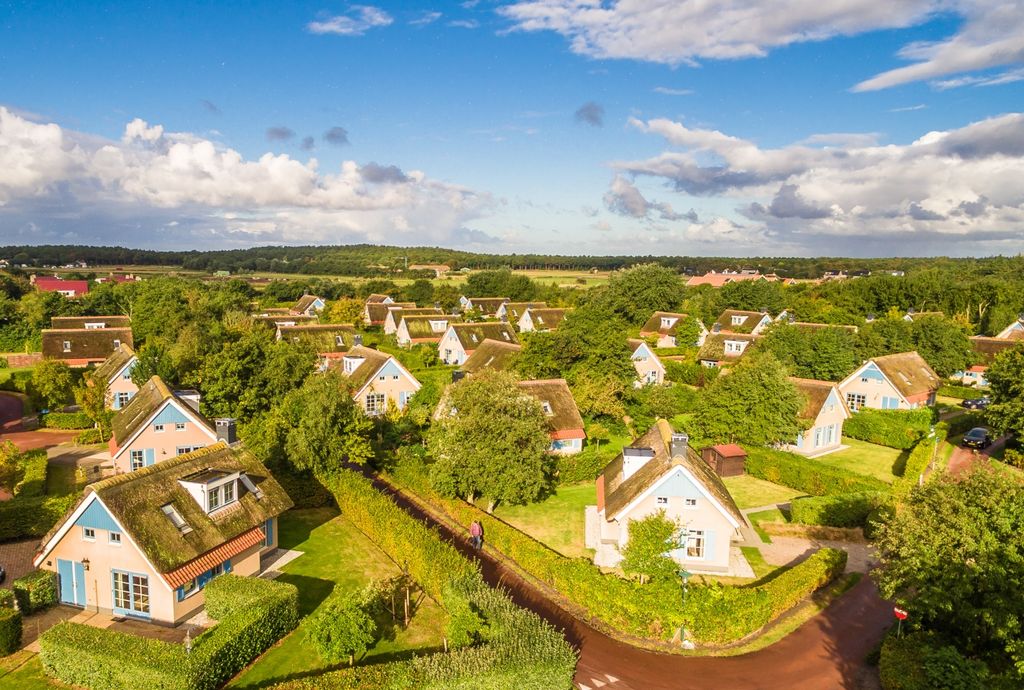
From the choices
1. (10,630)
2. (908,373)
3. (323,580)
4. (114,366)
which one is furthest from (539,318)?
(10,630)

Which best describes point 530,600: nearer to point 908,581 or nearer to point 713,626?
point 713,626

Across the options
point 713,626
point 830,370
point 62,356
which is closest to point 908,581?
point 713,626

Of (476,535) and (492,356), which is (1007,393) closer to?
(476,535)

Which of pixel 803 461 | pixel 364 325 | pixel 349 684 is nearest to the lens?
pixel 349 684

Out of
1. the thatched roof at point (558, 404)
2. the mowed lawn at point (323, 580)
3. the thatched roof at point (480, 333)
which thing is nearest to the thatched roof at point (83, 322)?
the thatched roof at point (480, 333)

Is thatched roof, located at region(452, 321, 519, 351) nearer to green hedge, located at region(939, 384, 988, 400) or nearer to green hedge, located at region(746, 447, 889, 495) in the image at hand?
green hedge, located at region(746, 447, 889, 495)

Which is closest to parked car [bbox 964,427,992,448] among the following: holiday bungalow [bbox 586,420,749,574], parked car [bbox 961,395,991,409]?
parked car [bbox 961,395,991,409]

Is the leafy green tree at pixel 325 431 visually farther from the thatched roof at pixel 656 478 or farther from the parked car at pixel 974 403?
the parked car at pixel 974 403
